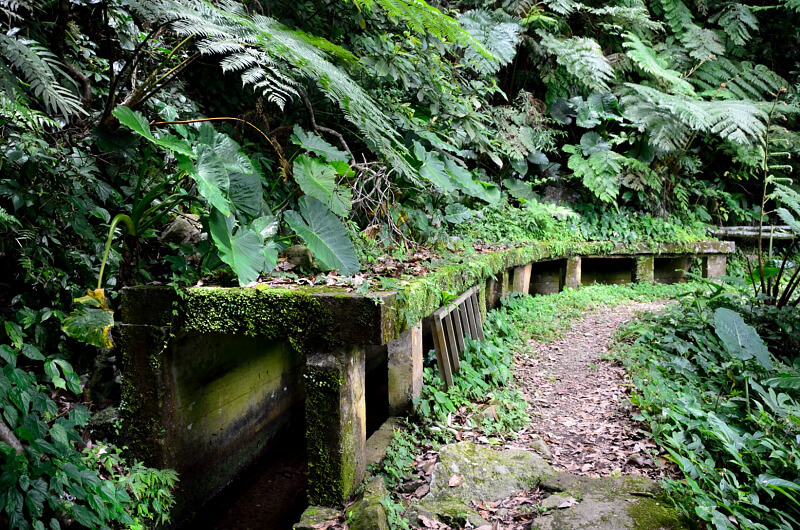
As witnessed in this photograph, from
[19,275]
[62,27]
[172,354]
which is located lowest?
[172,354]

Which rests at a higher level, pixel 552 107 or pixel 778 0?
pixel 778 0

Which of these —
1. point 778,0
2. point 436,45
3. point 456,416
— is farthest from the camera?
point 778,0

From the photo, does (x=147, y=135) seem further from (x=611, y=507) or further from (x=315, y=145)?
(x=611, y=507)

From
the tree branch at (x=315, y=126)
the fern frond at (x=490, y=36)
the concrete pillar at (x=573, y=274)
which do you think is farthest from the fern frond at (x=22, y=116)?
the concrete pillar at (x=573, y=274)

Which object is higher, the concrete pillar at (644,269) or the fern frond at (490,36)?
the fern frond at (490,36)

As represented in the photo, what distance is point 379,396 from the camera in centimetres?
497

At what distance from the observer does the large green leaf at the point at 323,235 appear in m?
2.98

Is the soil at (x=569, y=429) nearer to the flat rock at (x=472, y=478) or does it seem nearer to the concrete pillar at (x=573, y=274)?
the flat rock at (x=472, y=478)

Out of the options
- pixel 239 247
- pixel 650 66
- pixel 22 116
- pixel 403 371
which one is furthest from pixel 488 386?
pixel 650 66

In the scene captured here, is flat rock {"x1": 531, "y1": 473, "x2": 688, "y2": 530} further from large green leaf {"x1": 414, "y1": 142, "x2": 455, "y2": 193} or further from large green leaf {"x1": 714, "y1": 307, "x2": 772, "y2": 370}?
large green leaf {"x1": 414, "y1": 142, "x2": 455, "y2": 193}

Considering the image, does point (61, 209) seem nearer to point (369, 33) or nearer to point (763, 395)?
point (369, 33)

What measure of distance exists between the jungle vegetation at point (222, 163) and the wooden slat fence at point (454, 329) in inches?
27.9

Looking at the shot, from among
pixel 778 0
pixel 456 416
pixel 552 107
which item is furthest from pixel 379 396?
pixel 778 0

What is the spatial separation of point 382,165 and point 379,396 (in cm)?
236
